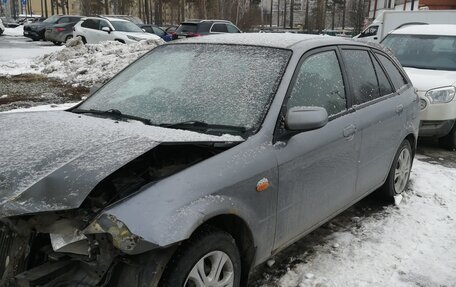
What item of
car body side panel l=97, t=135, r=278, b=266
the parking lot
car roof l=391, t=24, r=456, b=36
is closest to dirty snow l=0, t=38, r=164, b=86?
car roof l=391, t=24, r=456, b=36

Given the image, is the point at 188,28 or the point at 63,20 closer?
the point at 188,28

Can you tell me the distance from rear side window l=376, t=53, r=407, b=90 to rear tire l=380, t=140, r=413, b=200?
1.95 feet

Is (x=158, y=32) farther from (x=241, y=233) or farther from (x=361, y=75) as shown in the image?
(x=241, y=233)

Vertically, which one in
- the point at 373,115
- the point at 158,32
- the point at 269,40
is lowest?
the point at 158,32

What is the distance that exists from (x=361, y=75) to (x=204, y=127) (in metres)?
1.78

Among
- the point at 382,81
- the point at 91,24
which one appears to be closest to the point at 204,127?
the point at 382,81

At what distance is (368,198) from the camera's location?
198 inches

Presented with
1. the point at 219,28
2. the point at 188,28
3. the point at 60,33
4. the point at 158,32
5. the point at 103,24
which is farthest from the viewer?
the point at 158,32

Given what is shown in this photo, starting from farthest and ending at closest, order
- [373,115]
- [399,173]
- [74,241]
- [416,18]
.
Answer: [416,18] → [399,173] → [373,115] → [74,241]

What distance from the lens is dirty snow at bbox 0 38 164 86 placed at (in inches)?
560

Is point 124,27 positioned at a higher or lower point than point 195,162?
lower

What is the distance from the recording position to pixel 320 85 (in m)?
3.54

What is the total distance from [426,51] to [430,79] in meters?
1.28

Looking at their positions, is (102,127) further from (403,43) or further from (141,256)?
(403,43)
